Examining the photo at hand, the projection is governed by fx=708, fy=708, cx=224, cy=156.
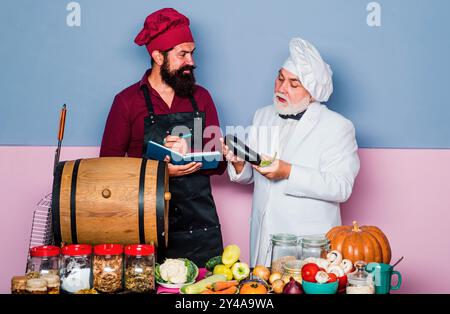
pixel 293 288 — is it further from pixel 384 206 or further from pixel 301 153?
pixel 384 206

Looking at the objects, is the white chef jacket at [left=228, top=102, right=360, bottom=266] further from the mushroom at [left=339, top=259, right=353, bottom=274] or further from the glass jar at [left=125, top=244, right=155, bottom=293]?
the glass jar at [left=125, top=244, right=155, bottom=293]

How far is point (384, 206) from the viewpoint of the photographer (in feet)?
16.0

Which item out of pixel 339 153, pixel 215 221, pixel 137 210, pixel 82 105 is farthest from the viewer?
pixel 82 105

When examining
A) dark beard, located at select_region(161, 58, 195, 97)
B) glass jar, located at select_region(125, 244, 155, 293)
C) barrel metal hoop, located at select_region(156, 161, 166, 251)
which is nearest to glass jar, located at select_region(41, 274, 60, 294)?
glass jar, located at select_region(125, 244, 155, 293)

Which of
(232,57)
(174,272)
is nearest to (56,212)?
(174,272)

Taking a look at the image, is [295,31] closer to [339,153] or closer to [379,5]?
[379,5]

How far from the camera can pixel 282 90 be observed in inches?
165

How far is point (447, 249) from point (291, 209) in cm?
140

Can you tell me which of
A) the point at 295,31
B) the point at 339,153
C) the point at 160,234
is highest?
the point at 295,31

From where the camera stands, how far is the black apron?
4.20 metres

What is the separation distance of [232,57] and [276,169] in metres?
1.16

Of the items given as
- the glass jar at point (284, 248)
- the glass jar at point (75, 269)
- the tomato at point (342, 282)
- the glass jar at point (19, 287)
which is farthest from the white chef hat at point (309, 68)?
the glass jar at point (19, 287)
